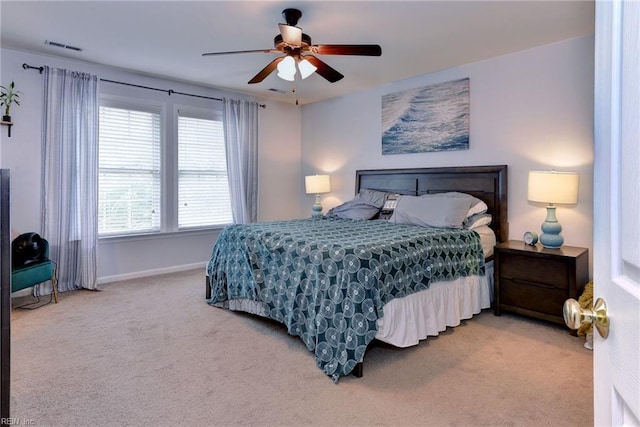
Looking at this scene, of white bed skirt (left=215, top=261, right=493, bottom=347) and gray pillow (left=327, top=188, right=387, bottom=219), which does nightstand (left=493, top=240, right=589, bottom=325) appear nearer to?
white bed skirt (left=215, top=261, right=493, bottom=347)

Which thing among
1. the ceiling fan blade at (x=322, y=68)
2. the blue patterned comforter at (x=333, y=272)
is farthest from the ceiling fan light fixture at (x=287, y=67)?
the blue patterned comforter at (x=333, y=272)

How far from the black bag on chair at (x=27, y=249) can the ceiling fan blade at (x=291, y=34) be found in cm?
301

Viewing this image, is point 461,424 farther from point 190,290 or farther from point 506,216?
point 190,290

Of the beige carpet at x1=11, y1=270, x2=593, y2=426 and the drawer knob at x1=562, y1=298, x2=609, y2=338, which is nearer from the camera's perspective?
the drawer knob at x1=562, y1=298, x2=609, y2=338

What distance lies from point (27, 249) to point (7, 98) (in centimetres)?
153

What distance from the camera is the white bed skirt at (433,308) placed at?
7.87 feet

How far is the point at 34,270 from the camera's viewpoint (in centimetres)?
338

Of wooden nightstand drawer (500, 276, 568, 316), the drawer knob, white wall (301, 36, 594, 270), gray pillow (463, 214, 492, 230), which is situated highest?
white wall (301, 36, 594, 270)

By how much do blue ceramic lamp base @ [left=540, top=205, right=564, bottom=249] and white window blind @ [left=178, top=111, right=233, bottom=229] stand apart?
3.93 meters

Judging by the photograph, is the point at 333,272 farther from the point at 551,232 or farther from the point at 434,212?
the point at 551,232

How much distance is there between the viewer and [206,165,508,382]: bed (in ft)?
7.53

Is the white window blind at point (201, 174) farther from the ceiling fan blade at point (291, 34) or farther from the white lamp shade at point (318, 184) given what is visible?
the ceiling fan blade at point (291, 34)

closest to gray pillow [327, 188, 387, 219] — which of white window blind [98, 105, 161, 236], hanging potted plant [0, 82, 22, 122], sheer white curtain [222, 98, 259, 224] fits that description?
sheer white curtain [222, 98, 259, 224]

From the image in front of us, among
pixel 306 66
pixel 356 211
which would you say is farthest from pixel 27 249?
pixel 356 211
